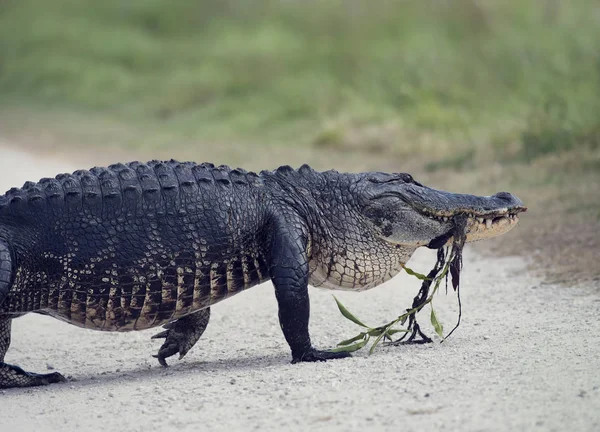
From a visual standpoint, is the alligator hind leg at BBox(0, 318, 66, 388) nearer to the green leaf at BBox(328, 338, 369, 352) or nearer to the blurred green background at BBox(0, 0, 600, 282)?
the green leaf at BBox(328, 338, 369, 352)

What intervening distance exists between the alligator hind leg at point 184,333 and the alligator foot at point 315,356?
809 mm

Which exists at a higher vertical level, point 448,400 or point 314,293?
point 314,293

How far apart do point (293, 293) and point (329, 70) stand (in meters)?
16.7

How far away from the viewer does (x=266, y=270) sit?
5293mm

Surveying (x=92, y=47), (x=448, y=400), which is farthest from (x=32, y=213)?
(x=92, y=47)

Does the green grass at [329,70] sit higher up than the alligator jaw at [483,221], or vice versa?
the green grass at [329,70]

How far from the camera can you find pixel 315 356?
5.13 meters

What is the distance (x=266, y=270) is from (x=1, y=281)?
4.60 feet

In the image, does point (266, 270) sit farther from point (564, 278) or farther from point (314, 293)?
point (564, 278)

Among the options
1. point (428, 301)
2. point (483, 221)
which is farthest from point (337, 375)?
point (483, 221)

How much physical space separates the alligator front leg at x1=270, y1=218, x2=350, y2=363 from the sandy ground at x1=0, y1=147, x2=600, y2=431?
18 cm

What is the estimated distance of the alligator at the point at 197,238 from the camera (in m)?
5.04

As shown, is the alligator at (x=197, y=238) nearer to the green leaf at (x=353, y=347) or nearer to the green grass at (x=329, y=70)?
the green leaf at (x=353, y=347)

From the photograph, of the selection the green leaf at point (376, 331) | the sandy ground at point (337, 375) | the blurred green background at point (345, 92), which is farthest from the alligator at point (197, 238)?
the blurred green background at point (345, 92)
